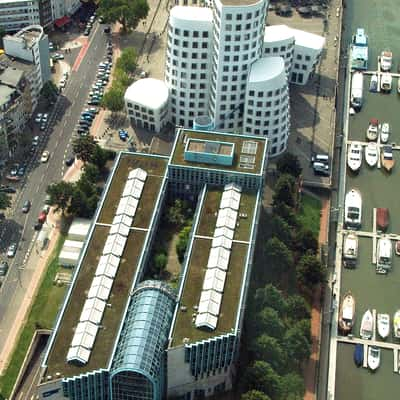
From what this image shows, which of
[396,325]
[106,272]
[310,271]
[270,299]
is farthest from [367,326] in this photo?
[106,272]

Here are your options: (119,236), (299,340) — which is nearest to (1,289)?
(119,236)

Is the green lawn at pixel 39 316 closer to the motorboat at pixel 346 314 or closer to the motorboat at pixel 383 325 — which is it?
the motorboat at pixel 346 314

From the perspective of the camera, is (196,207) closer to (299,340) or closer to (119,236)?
(119,236)

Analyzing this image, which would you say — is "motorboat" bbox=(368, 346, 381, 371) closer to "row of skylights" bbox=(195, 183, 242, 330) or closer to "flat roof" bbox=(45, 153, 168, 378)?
"row of skylights" bbox=(195, 183, 242, 330)

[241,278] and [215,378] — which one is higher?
[241,278]

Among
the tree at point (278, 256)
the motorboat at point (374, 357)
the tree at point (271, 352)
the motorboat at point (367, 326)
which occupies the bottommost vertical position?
the tree at point (271, 352)

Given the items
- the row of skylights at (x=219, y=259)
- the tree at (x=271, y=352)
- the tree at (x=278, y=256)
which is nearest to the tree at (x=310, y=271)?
the tree at (x=278, y=256)
